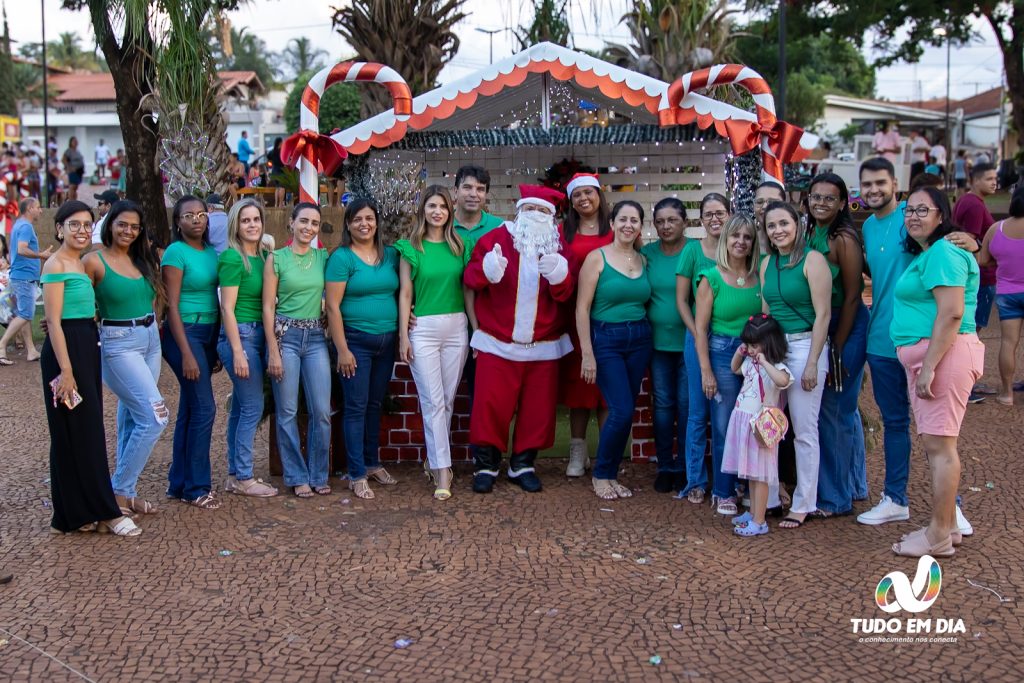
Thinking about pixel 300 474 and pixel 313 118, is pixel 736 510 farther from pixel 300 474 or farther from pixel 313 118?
pixel 313 118

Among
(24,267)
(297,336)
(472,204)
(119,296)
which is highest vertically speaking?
(472,204)

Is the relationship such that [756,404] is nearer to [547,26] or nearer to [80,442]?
[80,442]

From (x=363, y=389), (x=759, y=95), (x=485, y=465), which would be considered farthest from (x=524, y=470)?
(x=759, y=95)

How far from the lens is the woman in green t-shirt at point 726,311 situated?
5227 mm

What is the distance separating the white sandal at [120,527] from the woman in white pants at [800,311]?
10.8 ft

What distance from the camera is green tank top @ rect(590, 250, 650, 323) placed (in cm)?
557

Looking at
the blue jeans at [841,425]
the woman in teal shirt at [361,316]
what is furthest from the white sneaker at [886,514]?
the woman in teal shirt at [361,316]

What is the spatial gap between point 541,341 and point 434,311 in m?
0.63

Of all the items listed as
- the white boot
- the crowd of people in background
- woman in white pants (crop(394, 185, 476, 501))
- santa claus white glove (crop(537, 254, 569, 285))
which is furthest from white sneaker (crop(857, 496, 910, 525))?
woman in white pants (crop(394, 185, 476, 501))

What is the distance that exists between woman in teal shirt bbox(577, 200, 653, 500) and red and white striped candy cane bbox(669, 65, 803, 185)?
1.82 metres

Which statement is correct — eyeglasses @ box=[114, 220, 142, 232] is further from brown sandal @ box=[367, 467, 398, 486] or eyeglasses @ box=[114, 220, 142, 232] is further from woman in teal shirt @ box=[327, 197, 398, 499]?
brown sandal @ box=[367, 467, 398, 486]

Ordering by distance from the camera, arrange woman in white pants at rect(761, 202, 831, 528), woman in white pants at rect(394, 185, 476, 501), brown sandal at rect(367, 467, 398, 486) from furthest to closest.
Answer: brown sandal at rect(367, 467, 398, 486)
woman in white pants at rect(394, 185, 476, 501)
woman in white pants at rect(761, 202, 831, 528)

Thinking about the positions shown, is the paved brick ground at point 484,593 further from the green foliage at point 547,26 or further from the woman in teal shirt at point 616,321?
the green foliage at point 547,26

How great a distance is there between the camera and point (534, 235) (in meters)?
5.70
